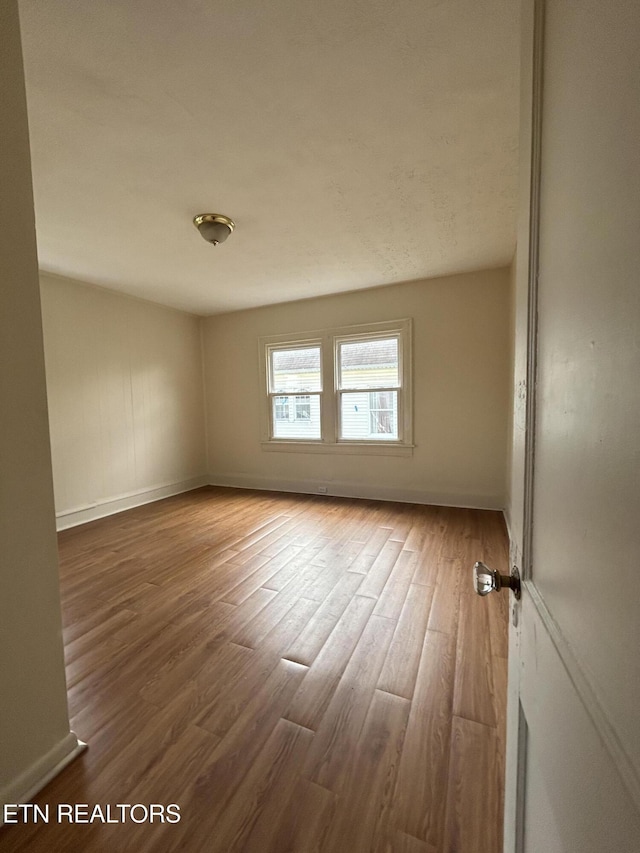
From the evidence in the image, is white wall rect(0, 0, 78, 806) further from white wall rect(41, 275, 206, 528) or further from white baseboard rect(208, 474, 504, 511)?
white baseboard rect(208, 474, 504, 511)

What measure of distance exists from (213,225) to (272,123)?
959 millimetres

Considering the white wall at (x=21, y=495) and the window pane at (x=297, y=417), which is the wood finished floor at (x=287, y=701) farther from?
the window pane at (x=297, y=417)

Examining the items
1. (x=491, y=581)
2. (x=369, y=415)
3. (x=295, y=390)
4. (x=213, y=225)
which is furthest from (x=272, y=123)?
(x=295, y=390)

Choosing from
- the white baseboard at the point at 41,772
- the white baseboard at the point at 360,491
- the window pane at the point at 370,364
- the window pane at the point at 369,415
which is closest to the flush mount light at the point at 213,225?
the window pane at the point at 370,364

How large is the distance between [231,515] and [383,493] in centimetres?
191

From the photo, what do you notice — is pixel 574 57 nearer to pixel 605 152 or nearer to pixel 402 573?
pixel 605 152

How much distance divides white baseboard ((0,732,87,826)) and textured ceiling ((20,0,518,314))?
8.49ft

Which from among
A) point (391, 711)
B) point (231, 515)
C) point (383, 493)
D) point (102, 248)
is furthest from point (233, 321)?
point (391, 711)

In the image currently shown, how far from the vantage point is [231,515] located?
3.89 meters

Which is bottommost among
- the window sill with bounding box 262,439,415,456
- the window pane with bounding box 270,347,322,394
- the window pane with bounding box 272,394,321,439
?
the window sill with bounding box 262,439,415,456

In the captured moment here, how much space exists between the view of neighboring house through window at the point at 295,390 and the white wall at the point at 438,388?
0.28 meters

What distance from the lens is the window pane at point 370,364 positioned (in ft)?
13.8

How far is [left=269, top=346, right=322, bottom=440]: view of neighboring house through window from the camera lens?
182 inches

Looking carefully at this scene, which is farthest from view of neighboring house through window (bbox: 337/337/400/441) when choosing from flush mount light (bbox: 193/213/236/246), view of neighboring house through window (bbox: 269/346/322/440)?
flush mount light (bbox: 193/213/236/246)
